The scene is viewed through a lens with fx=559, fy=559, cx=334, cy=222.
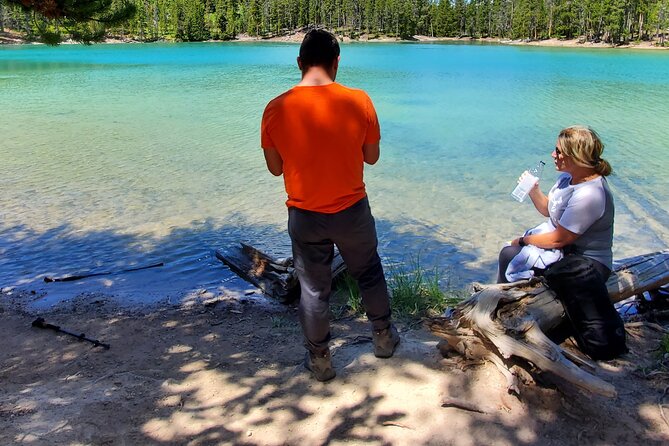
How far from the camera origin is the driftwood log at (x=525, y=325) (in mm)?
2824

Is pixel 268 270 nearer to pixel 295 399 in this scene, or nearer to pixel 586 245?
pixel 295 399

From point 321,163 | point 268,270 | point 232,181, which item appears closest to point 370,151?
point 321,163

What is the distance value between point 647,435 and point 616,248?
16.1ft

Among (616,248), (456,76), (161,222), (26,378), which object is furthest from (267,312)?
(456,76)

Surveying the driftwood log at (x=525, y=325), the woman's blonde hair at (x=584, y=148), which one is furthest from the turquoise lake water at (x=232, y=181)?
the woman's blonde hair at (x=584, y=148)

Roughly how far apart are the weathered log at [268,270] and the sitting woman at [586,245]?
2.05 m

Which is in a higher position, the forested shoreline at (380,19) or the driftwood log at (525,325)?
the forested shoreline at (380,19)

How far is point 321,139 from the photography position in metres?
2.82

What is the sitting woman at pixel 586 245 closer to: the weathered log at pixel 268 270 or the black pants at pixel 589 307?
the black pants at pixel 589 307

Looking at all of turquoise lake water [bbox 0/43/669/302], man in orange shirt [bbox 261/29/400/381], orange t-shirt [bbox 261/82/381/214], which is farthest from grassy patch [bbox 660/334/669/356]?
turquoise lake water [bbox 0/43/669/302]

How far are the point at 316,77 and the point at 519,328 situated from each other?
1717mm

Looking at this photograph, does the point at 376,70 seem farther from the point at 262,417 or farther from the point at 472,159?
the point at 262,417

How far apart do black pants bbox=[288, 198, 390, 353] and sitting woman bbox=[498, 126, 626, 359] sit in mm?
1067

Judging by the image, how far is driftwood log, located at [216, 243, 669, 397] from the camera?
282 cm
